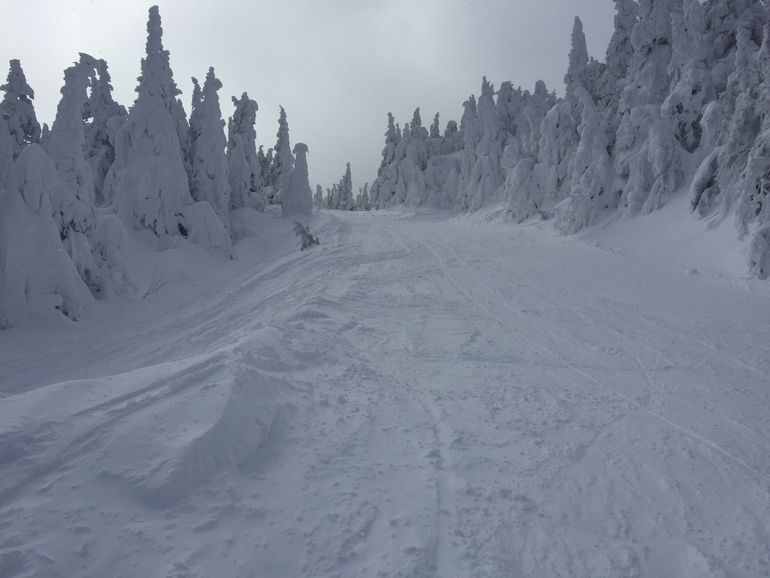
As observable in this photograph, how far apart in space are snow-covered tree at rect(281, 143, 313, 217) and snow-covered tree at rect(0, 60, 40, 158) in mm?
19097

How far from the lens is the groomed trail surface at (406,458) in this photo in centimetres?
285

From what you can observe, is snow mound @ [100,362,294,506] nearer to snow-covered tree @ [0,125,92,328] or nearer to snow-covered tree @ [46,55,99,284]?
snow-covered tree @ [0,125,92,328]

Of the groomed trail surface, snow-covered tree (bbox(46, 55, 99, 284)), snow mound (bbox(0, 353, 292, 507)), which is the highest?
snow-covered tree (bbox(46, 55, 99, 284))

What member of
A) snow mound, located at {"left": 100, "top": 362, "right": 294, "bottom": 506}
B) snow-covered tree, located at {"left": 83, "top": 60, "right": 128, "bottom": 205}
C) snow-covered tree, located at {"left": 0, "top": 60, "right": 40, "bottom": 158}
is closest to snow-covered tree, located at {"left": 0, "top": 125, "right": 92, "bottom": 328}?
snow-covered tree, located at {"left": 0, "top": 60, "right": 40, "bottom": 158}

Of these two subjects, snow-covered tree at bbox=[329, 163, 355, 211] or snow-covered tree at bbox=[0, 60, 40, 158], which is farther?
snow-covered tree at bbox=[329, 163, 355, 211]

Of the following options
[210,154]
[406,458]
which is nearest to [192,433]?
[406,458]

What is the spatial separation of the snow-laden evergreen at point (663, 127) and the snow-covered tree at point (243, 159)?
1916 centimetres

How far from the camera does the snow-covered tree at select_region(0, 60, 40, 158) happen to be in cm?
1350

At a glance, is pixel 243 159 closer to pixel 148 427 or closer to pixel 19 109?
pixel 19 109

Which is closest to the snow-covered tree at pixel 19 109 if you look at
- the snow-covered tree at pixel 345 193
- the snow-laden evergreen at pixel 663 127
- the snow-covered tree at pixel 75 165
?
the snow-covered tree at pixel 75 165

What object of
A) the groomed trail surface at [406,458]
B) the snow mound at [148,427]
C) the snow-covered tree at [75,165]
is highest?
the snow-covered tree at [75,165]

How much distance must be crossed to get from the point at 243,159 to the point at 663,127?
2568 cm

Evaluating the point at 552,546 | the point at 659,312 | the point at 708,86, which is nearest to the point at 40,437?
the point at 552,546

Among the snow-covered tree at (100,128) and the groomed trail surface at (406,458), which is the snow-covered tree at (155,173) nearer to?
the snow-covered tree at (100,128)
